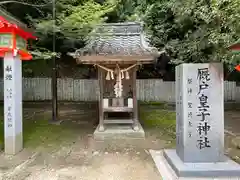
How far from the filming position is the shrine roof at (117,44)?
27.4 feet

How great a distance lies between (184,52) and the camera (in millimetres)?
13805

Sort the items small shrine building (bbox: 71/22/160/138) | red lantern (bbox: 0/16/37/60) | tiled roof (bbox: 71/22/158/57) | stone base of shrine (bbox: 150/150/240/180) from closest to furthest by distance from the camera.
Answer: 1. stone base of shrine (bbox: 150/150/240/180)
2. red lantern (bbox: 0/16/37/60)
3. tiled roof (bbox: 71/22/158/57)
4. small shrine building (bbox: 71/22/160/138)

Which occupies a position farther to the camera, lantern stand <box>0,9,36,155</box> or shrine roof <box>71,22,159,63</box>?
shrine roof <box>71,22,159,63</box>

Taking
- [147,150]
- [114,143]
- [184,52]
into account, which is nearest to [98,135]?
[114,143]

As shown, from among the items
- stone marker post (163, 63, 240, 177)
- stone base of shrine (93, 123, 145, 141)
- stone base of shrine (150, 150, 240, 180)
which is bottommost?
stone base of shrine (150, 150, 240, 180)

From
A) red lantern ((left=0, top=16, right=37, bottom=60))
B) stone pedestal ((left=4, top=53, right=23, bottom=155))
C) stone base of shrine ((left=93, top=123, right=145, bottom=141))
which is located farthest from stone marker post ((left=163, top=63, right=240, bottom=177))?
red lantern ((left=0, top=16, right=37, bottom=60))

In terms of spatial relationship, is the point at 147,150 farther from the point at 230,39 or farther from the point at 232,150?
the point at 230,39

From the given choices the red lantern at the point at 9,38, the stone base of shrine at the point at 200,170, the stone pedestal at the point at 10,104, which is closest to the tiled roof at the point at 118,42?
the red lantern at the point at 9,38

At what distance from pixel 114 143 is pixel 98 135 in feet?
2.62

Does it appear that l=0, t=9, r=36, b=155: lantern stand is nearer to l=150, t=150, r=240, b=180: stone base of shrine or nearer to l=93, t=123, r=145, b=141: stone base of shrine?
l=93, t=123, r=145, b=141: stone base of shrine

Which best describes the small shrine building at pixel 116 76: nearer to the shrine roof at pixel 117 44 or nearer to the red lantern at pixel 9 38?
the shrine roof at pixel 117 44

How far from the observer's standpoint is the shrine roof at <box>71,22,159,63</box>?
8344 millimetres

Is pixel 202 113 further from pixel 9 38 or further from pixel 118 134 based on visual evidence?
pixel 9 38

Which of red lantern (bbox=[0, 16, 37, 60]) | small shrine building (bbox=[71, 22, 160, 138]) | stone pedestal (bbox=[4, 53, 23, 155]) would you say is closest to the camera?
red lantern (bbox=[0, 16, 37, 60])
